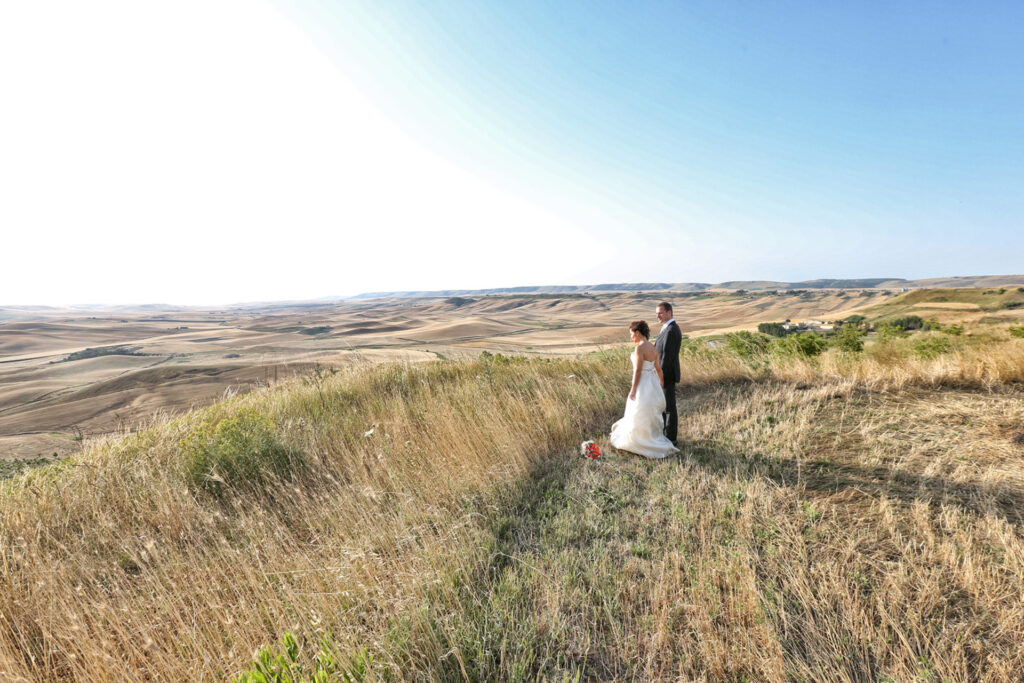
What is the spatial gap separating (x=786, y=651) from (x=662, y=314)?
14.4 ft

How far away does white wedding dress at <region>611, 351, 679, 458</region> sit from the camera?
5738mm

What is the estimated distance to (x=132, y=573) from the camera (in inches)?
149

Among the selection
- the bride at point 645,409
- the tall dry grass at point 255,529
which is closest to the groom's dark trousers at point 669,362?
the bride at point 645,409

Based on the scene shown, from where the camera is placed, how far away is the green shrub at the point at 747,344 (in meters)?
10.7

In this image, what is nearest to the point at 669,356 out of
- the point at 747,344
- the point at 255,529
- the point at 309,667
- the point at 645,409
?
the point at 645,409

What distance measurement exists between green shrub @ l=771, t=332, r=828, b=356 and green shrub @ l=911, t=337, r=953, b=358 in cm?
177

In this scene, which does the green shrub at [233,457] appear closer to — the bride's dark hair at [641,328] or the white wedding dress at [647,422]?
the white wedding dress at [647,422]

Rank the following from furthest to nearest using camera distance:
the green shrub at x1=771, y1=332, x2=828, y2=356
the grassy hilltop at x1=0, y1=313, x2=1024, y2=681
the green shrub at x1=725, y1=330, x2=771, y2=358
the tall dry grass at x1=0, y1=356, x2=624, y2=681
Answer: the green shrub at x1=725, y1=330, x2=771, y2=358, the green shrub at x1=771, y1=332, x2=828, y2=356, the tall dry grass at x1=0, y1=356, x2=624, y2=681, the grassy hilltop at x1=0, y1=313, x2=1024, y2=681

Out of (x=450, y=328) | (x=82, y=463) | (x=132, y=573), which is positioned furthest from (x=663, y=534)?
(x=450, y=328)

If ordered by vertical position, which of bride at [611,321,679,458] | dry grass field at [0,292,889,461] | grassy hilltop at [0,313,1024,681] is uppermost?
bride at [611,321,679,458]

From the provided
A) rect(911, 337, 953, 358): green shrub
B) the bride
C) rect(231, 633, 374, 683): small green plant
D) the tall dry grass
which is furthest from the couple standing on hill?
rect(911, 337, 953, 358): green shrub

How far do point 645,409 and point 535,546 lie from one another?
2.77 m

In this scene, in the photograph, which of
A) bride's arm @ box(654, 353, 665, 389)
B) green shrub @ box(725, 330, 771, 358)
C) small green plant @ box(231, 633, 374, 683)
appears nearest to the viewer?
small green plant @ box(231, 633, 374, 683)

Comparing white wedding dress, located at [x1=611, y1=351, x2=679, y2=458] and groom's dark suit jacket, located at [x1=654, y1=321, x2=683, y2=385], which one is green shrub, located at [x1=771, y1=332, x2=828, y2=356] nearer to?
groom's dark suit jacket, located at [x1=654, y1=321, x2=683, y2=385]
